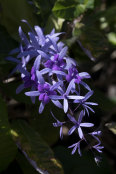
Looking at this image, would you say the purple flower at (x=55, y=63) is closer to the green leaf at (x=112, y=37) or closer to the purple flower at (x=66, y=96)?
the purple flower at (x=66, y=96)

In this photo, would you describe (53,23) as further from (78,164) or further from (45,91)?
(78,164)

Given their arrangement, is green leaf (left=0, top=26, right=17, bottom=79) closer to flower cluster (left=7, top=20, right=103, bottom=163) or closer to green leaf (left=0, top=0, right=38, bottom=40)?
green leaf (left=0, top=0, right=38, bottom=40)

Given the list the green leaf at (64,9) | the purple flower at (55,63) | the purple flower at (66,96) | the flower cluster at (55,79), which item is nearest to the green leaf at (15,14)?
the green leaf at (64,9)

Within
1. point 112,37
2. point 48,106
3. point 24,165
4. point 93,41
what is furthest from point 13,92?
point 112,37

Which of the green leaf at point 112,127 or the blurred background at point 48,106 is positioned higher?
the blurred background at point 48,106

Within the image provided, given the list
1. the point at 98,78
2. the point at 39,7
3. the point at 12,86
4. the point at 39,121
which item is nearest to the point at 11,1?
the point at 39,7

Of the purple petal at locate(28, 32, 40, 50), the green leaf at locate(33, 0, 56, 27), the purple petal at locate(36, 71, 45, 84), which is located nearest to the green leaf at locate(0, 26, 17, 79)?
the green leaf at locate(33, 0, 56, 27)
